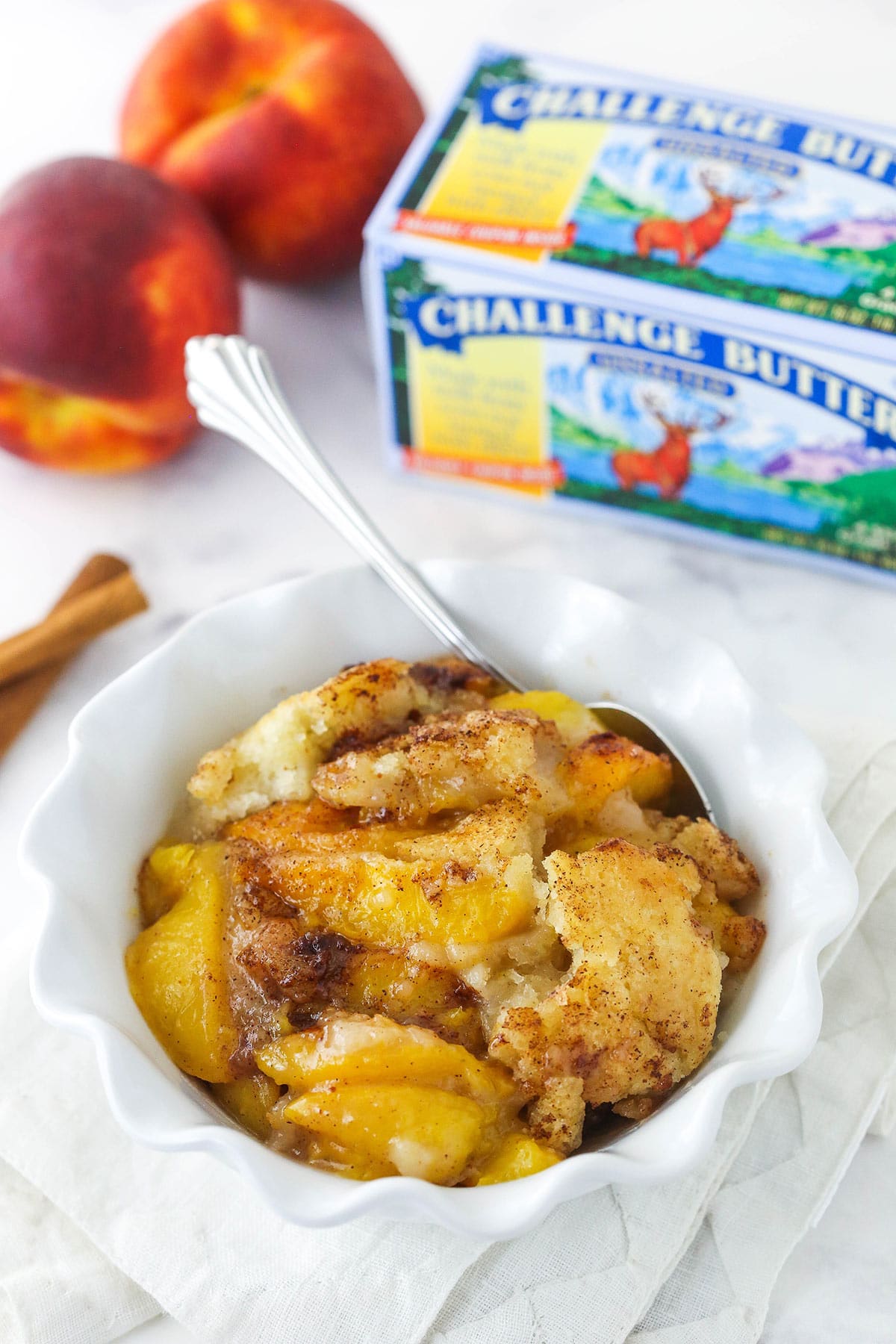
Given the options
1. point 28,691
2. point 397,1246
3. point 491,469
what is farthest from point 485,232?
point 397,1246

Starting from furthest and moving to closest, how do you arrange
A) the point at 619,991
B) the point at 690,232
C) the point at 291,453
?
the point at 690,232
the point at 291,453
the point at 619,991

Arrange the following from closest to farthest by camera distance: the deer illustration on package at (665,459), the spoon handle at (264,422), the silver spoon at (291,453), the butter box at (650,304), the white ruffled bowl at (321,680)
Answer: the white ruffled bowl at (321,680), the silver spoon at (291,453), the spoon handle at (264,422), the butter box at (650,304), the deer illustration on package at (665,459)

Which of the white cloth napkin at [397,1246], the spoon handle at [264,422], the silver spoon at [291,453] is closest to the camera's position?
the white cloth napkin at [397,1246]

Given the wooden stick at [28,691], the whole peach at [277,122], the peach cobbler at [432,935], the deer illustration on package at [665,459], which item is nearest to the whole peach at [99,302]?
the whole peach at [277,122]

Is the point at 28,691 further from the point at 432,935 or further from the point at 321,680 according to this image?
the point at 432,935

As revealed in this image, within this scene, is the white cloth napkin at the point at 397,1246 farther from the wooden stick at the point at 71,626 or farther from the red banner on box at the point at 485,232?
the red banner on box at the point at 485,232

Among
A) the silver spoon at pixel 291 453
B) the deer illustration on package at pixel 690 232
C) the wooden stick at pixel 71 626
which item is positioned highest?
the deer illustration on package at pixel 690 232

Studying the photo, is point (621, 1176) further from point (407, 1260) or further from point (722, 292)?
point (722, 292)
